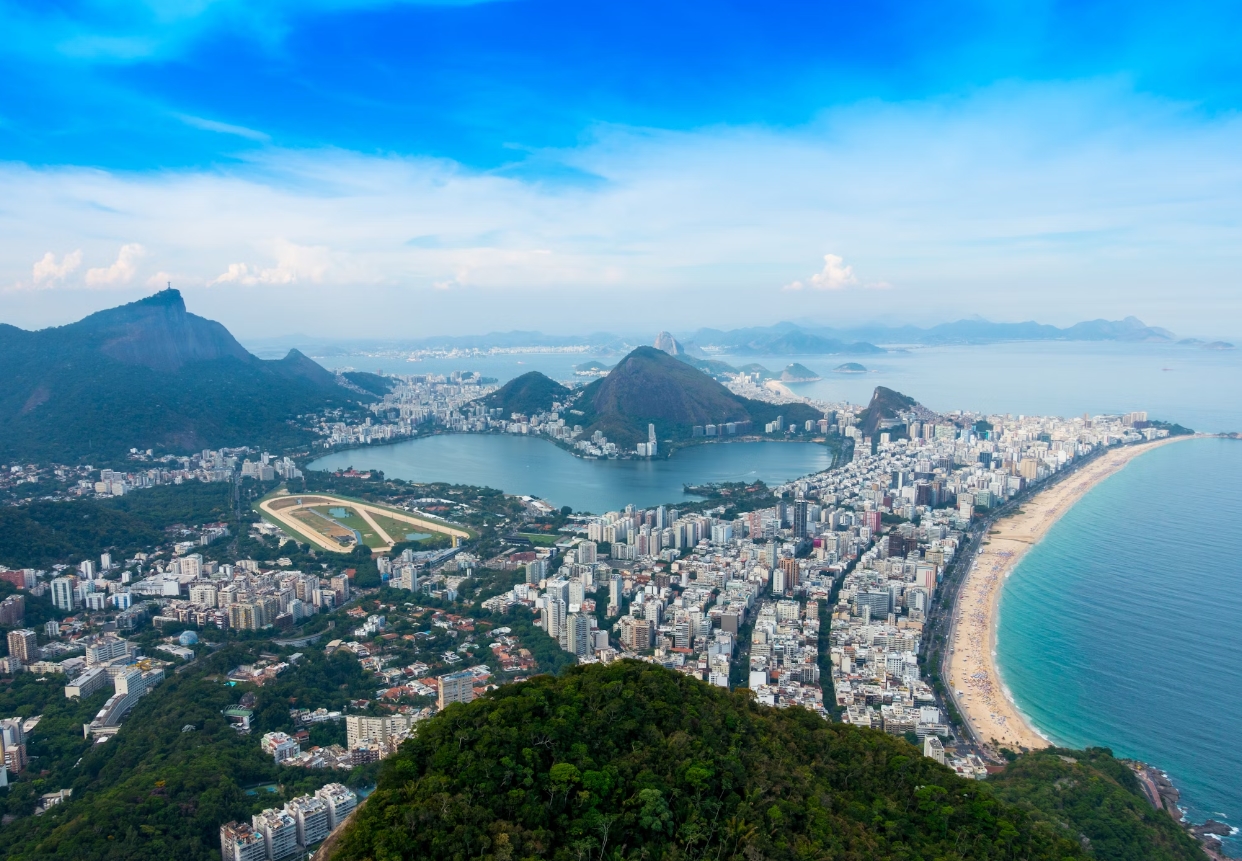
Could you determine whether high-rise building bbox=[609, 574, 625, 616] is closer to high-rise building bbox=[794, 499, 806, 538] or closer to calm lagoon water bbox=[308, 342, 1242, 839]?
high-rise building bbox=[794, 499, 806, 538]

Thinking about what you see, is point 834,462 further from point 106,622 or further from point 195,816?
point 195,816

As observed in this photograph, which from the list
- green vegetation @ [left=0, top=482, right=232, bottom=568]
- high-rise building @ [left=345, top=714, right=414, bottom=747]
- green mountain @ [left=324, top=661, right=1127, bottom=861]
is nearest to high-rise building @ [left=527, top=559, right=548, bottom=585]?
high-rise building @ [left=345, top=714, right=414, bottom=747]

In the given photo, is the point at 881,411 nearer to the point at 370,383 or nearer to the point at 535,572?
the point at 535,572

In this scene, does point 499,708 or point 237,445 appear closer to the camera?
point 499,708

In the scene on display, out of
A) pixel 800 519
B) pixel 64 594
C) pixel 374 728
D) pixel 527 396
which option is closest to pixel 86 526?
pixel 64 594

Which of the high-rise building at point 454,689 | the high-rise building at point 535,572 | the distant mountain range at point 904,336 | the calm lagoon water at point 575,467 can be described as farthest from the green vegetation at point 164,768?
the distant mountain range at point 904,336

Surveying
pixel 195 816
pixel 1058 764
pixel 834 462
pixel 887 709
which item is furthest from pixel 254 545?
pixel 834 462

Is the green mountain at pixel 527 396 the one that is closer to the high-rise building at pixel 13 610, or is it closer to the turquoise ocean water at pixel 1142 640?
the turquoise ocean water at pixel 1142 640
